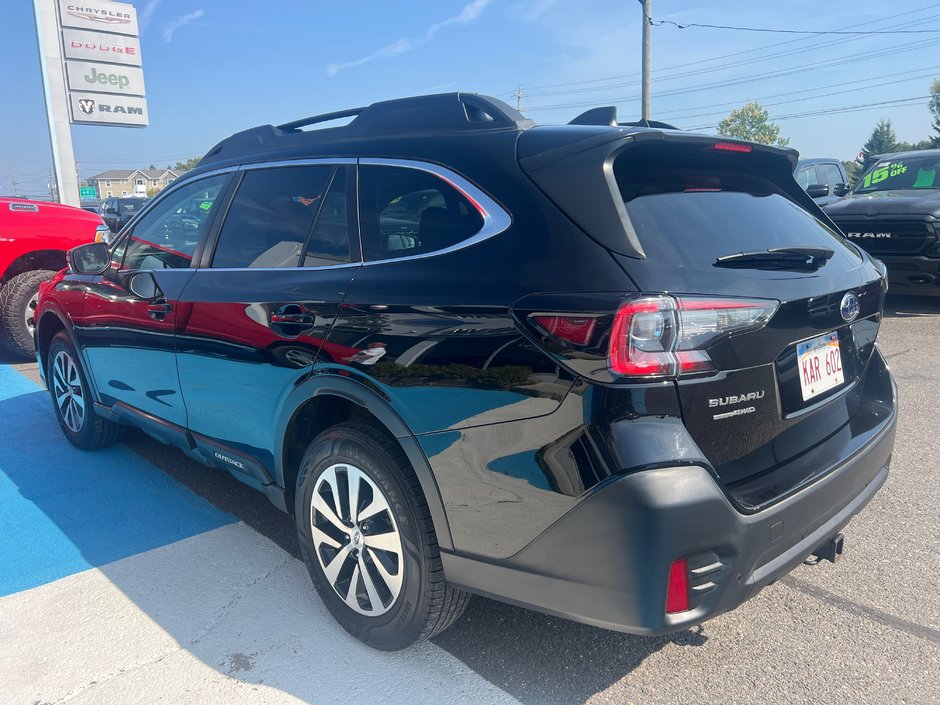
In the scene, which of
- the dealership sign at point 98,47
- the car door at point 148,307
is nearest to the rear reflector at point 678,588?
the car door at point 148,307

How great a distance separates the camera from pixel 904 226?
780 cm

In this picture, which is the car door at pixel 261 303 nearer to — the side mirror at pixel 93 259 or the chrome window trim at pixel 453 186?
the chrome window trim at pixel 453 186

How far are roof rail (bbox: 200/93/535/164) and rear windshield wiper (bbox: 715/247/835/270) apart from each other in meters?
0.80

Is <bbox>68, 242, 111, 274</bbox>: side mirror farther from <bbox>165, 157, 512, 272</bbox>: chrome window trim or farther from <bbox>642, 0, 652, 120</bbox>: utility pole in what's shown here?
<bbox>642, 0, 652, 120</bbox>: utility pole

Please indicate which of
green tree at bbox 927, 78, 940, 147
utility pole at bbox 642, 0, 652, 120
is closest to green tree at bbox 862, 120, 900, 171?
green tree at bbox 927, 78, 940, 147

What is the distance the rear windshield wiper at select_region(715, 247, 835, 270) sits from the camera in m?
2.07

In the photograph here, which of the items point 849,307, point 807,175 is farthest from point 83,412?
point 807,175

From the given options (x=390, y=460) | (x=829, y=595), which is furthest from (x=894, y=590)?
(x=390, y=460)

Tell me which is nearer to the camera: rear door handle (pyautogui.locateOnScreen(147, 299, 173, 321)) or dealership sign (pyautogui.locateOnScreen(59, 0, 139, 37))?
rear door handle (pyautogui.locateOnScreen(147, 299, 173, 321))

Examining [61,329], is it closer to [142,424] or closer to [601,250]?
[142,424]

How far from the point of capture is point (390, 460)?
2316 mm

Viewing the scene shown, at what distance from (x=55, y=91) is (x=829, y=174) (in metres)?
18.3

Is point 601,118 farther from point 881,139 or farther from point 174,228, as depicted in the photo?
point 881,139

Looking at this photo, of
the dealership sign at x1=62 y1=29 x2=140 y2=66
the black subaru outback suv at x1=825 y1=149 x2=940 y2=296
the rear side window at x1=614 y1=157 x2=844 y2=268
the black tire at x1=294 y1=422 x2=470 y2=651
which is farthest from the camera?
the dealership sign at x1=62 y1=29 x2=140 y2=66
